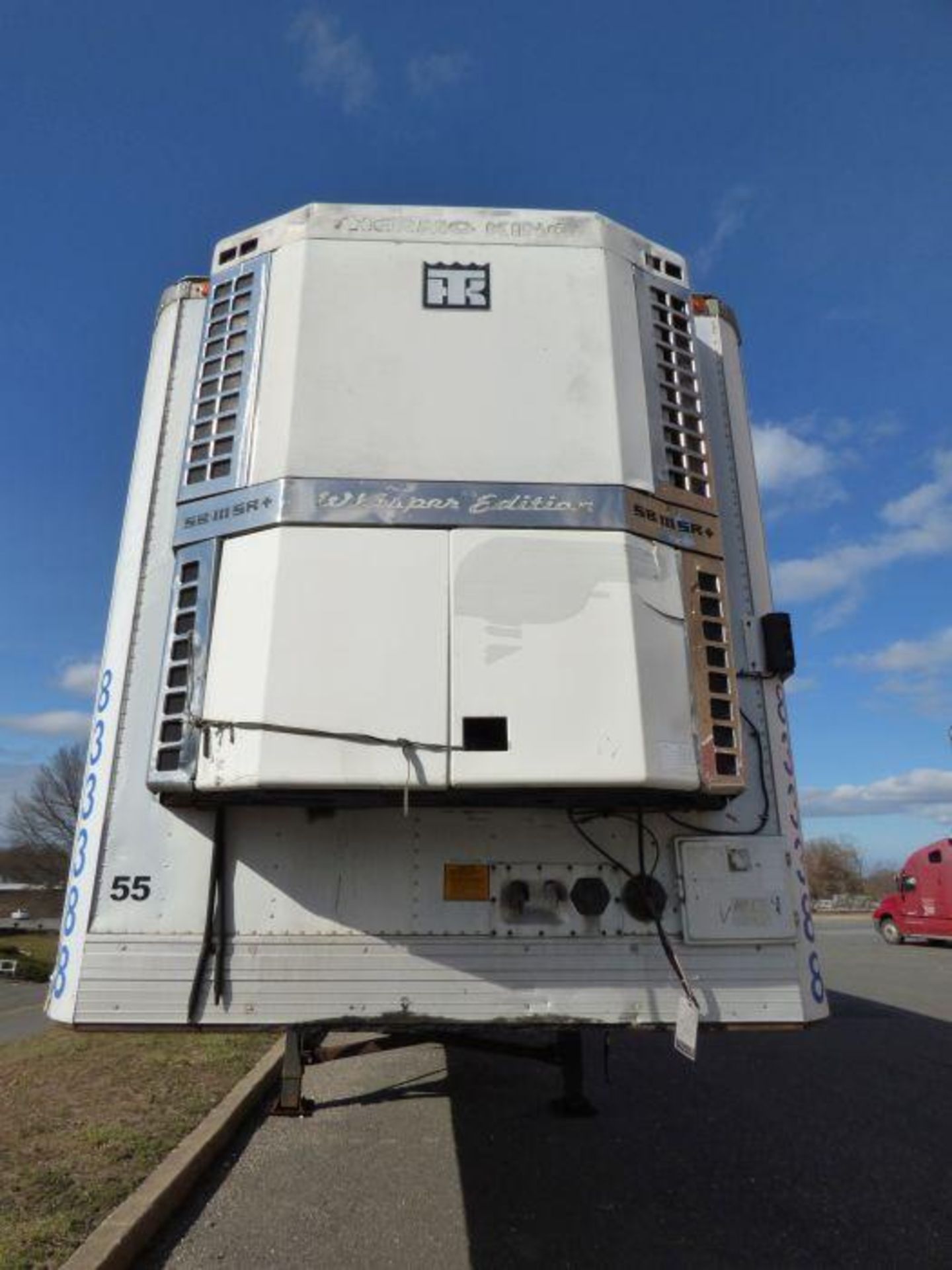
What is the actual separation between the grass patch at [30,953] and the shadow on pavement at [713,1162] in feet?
44.3

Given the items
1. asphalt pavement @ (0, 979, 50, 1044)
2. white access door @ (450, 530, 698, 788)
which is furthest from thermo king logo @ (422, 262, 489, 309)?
asphalt pavement @ (0, 979, 50, 1044)

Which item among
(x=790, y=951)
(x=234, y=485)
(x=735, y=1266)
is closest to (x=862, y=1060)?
(x=735, y=1266)

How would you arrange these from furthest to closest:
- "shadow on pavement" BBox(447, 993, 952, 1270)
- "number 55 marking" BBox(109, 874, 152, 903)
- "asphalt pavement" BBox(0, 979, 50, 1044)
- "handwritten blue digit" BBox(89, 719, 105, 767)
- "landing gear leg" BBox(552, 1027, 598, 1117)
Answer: "asphalt pavement" BBox(0, 979, 50, 1044) → "landing gear leg" BBox(552, 1027, 598, 1117) → "shadow on pavement" BBox(447, 993, 952, 1270) → "handwritten blue digit" BBox(89, 719, 105, 767) → "number 55 marking" BBox(109, 874, 152, 903)

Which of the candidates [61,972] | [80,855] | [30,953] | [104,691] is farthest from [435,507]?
[30,953]

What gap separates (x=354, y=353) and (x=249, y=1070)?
5255mm

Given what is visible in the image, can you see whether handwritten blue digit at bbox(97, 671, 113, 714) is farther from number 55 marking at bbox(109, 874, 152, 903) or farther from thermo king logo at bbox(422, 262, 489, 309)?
thermo king logo at bbox(422, 262, 489, 309)

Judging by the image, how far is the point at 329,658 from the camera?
2.71 metres

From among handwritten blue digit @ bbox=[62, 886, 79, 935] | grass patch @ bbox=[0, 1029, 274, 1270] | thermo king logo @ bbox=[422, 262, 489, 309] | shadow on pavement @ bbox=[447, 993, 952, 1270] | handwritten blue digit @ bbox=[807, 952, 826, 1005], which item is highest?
thermo king logo @ bbox=[422, 262, 489, 309]

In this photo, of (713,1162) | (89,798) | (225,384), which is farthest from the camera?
(713,1162)

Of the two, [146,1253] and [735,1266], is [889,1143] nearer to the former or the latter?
[735,1266]

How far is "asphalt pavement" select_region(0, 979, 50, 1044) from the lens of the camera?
1218 centimetres

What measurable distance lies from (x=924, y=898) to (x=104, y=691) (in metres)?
20.4

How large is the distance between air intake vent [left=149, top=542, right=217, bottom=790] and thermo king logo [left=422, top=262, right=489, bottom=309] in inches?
50.2

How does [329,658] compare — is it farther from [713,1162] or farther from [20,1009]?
[20,1009]
